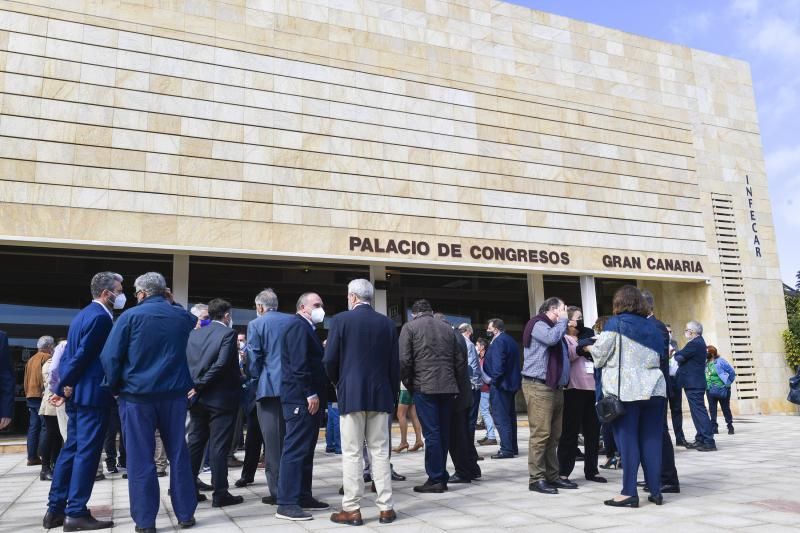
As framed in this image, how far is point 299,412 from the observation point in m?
5.00

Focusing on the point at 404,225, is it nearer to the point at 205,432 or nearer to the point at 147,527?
the point at 205,432

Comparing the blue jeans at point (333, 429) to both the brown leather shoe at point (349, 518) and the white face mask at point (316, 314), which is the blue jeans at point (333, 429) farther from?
the brown leather shoe at point (349, 518)

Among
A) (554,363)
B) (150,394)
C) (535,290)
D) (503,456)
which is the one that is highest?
(535,290)

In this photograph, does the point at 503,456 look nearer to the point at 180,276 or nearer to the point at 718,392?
the point at 718,392

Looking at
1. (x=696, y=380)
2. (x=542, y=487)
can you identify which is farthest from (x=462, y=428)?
(x=696, y=380)

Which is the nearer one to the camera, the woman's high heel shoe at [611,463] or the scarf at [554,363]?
the scarf at [554,363]

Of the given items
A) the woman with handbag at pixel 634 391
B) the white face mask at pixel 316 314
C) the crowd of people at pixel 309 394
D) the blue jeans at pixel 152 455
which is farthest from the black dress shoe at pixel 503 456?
the blue jeans at pixel 152 455

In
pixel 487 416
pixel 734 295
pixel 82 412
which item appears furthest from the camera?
pixel 734 295

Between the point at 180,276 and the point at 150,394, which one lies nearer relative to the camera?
the point at 150,394

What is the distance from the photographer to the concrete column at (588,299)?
49.0 ft

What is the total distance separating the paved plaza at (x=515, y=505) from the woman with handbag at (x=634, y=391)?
0.32m

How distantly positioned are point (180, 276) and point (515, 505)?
8912 millimetres

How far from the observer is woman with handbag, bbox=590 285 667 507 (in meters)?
5.07

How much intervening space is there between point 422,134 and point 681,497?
9.89 m
